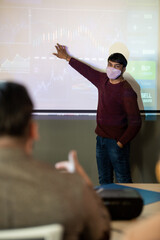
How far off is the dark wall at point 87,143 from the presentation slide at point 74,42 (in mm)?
188

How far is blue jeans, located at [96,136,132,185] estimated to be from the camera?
3439 millimetres

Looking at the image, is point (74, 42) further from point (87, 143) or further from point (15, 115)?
point (15, 115)

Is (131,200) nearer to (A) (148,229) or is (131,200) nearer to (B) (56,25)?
(A) (148,229)

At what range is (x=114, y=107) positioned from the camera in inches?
140

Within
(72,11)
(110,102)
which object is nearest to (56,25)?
(72,11)

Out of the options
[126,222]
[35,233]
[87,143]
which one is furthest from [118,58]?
[35,233]

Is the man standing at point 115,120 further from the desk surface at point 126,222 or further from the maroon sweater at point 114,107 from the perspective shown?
the desk surface at point 126,222

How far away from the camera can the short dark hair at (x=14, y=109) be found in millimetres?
911

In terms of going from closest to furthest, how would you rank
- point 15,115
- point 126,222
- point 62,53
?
point 15,115, point 126,222, point 62,53

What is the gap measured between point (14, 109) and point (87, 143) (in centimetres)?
290

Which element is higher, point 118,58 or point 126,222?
point 118,58

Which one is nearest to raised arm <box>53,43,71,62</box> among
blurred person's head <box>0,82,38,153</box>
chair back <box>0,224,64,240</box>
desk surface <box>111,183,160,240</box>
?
desk surface <box>111,183,160,240</box>

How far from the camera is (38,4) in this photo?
3709mm

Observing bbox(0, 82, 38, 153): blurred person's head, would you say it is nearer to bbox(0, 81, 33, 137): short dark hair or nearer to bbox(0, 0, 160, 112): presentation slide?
bbox(0, 81, 33, 137): short dark hair
